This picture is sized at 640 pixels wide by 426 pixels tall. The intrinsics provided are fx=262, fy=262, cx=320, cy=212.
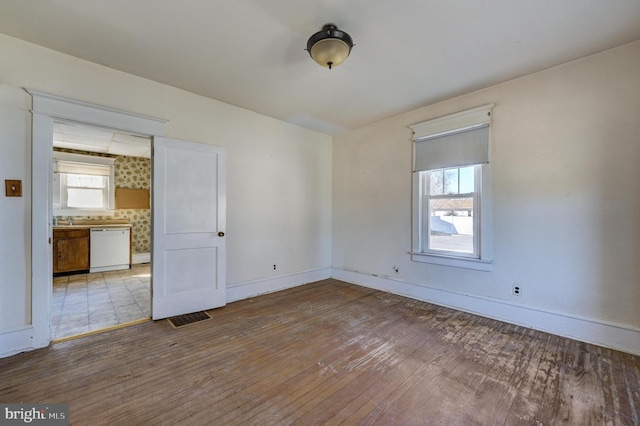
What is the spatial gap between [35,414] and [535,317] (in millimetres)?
4251

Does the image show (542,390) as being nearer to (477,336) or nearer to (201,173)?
(477,336)

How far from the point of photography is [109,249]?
17.7 feet

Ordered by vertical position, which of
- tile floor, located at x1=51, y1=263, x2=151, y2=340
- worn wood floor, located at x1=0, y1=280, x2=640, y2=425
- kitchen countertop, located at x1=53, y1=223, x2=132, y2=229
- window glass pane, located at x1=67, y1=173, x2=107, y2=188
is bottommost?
worn wood floor, located at x1=0, y1=280, x2=640, y2=425

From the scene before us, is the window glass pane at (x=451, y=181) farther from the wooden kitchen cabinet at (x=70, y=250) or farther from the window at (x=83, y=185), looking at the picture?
the window at (x=83, y=185)

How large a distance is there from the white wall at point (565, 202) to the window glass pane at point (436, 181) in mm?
653

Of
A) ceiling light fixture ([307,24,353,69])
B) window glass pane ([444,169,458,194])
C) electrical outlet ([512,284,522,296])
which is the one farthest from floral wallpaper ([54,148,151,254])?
electrical outlet ([512,284,522,296])

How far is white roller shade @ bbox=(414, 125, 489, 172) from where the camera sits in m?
3.19

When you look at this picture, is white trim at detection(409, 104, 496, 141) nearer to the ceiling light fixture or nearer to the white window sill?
the white window sill

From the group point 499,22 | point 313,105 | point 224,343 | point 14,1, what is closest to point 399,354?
point 224,343

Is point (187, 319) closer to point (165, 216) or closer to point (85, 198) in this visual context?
point (165, 216)

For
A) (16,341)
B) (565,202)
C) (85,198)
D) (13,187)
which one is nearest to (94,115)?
(13,187)

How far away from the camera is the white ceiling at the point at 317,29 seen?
1937 millimetres

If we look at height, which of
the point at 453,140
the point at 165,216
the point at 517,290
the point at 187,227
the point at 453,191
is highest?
the point at 453,140

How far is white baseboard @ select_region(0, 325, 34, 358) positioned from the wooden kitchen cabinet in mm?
3401
